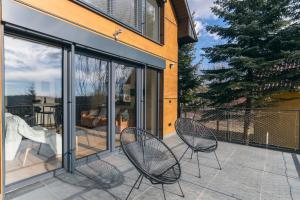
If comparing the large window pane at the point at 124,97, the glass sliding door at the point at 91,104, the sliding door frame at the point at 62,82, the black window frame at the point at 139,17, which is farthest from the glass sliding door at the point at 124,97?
the sliding door frame at the point at 62,82

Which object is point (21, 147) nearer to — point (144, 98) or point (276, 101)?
point (144, 98)

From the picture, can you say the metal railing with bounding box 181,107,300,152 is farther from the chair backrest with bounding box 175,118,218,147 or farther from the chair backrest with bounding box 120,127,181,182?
the chair backrest with bounding box 120,127,181,182

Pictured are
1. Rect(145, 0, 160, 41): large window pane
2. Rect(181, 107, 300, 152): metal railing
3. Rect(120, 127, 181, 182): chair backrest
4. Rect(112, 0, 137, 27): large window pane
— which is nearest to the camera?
Rect(120, 127, 181, 182): chair backrest

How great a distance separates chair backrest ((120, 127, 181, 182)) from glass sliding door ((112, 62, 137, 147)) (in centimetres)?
193

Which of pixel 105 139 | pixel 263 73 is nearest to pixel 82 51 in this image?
pixel 105 139

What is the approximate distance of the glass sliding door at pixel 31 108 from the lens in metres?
2.91

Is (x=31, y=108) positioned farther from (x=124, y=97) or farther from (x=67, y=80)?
(x=124, y=97)

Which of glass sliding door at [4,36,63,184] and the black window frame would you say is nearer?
glass sliding door at [4,36,63,184]

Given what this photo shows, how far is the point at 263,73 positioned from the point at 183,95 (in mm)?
3957

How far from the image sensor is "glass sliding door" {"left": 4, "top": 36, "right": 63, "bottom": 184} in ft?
9.55

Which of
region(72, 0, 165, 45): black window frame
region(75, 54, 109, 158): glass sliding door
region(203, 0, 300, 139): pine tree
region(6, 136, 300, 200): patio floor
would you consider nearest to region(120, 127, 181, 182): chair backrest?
region(6, 136, 300, 200): patio floor

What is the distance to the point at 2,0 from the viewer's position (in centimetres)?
256

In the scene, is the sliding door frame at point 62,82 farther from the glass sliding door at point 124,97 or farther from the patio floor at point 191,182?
the glass sliding door at point 124,97

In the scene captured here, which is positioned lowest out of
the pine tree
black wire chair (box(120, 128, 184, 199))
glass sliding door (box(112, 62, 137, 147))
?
black wire chair (box(120, 128, 184, 199))
